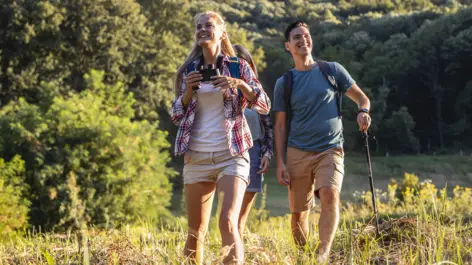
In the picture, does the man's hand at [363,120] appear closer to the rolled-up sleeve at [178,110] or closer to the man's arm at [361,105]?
the man's arm at [361,105]

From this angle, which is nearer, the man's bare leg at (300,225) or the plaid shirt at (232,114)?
the plaid shirt at (232,114)

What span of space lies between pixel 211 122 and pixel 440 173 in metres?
35.9

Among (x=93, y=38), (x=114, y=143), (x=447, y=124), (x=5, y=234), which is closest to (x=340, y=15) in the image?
(x=447, y=124)

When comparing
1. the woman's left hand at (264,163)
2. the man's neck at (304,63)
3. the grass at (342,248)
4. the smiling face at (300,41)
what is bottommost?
the grass at (342,248)

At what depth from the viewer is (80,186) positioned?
20.6 m

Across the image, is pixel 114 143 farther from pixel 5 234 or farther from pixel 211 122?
pixel 211 122

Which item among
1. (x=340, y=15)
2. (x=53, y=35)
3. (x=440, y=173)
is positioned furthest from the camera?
(x=340, y=15)

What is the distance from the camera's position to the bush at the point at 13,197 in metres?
18.1

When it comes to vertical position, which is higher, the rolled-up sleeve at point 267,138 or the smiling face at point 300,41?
the smiling face at point 300,41

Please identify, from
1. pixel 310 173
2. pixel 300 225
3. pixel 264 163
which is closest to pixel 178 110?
pixel 264 163

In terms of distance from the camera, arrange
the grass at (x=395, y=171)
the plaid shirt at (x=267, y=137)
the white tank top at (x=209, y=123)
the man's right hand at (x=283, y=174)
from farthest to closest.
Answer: the grass at (x=395, y=171) < the man's right hand at (x=283, y=174) < the plaid shirt at (x=267, y=137) < the white tank top at (x=209, y=123)

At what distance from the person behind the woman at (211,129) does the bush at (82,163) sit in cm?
1527

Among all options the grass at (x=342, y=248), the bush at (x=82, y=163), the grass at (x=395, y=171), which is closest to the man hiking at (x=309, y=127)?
the grass at (x=342, y=248)

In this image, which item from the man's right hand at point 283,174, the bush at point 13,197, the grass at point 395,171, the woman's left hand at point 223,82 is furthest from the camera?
the grass at point 395,171
